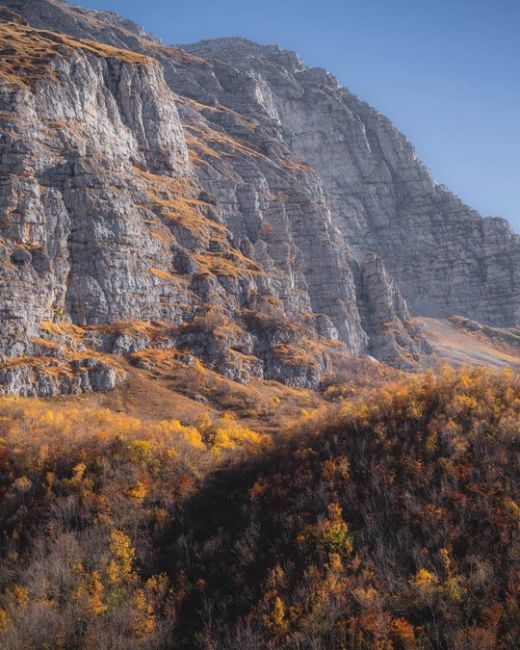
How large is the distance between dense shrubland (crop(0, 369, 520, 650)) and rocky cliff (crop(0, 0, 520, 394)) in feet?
73.0

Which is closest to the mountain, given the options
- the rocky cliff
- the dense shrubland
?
the dense shrubland

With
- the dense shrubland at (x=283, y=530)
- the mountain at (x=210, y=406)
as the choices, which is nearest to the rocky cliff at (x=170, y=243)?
the mountain at (x=210, y=406)

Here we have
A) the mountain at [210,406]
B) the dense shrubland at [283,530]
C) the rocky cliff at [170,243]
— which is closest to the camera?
the dense shrubland at [283,530]

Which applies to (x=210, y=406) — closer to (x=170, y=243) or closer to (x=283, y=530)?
(x=283, y=530)

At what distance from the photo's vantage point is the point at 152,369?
66.0 metres

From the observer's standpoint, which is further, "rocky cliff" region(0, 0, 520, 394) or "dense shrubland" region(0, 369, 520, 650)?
"rocky cliff" region(0, 0, 520, 394)

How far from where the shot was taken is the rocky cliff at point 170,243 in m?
65.5

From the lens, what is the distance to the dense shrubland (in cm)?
2353

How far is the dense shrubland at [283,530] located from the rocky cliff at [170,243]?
73.0 ft

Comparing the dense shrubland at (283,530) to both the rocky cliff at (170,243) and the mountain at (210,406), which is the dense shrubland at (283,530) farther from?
the rocky cliff at (170,243)

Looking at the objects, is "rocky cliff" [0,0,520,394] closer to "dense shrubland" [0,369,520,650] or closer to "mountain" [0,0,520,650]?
"mountain" [0,0,520,650]

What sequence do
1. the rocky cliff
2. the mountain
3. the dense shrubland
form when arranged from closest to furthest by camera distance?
the dense shrubland → the mountain → the rocky cliff

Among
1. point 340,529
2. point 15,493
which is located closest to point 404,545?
point 340,529

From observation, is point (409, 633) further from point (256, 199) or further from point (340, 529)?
point (256, 199)
